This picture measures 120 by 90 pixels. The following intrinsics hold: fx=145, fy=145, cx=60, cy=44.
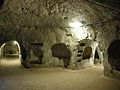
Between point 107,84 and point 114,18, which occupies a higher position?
point 114,18

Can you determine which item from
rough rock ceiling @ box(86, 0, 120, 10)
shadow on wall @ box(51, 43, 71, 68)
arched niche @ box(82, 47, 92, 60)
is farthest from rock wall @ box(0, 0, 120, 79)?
arched niche @ box(82, 47, 92, 60)

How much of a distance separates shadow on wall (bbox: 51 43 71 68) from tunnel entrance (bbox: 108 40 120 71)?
377 cm

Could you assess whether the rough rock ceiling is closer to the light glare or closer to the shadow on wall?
the light glare

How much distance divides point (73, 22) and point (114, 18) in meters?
3.23

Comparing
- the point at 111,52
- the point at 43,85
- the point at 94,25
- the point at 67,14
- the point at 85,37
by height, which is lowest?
the point at 43,85

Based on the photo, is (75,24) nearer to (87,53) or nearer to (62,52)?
(62,52)

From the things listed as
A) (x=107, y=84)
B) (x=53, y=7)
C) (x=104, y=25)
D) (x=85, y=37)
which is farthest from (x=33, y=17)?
(x=107, y=84)

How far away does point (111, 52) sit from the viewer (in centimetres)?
797

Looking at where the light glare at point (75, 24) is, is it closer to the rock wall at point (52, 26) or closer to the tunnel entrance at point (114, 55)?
the rock wall at point (52, 26)

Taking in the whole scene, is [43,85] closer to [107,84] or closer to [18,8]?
[107,84]

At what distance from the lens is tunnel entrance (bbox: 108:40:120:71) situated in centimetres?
767

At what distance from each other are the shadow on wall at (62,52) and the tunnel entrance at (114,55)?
12.4 feet

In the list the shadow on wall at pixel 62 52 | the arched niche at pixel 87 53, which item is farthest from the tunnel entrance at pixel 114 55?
the shadow on wall at pixel 62 52

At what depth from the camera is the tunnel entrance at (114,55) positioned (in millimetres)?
7674
